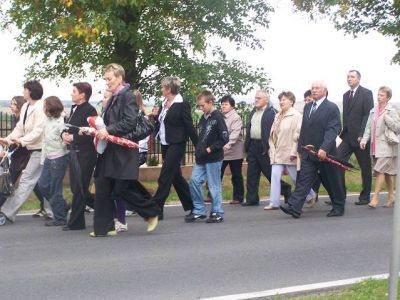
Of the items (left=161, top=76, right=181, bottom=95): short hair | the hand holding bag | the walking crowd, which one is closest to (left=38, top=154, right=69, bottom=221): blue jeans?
the walking crowd

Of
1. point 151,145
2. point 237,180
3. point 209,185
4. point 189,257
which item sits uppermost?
point 151,145

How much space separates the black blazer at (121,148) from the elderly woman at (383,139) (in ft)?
14.3

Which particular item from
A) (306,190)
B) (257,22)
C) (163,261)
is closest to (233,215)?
(306,190)

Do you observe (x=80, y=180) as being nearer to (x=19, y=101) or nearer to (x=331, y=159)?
(x=19, y=101)

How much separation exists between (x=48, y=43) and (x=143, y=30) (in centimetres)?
188

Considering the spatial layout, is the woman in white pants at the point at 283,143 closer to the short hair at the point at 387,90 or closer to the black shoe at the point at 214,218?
the short hair at the point at 387,90

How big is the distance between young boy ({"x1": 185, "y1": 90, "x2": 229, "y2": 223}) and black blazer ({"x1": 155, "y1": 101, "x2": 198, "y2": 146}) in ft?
0.87

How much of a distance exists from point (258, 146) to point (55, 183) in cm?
368

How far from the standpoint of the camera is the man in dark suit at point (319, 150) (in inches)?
439

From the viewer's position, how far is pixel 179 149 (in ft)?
35.1

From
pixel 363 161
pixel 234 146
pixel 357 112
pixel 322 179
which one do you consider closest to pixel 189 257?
pixel 322 179

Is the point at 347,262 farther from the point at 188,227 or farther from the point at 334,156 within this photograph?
the point at 334,156

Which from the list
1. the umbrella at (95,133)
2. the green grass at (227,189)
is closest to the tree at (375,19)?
the green grass at (227,189)

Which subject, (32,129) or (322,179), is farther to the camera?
(322,179)
